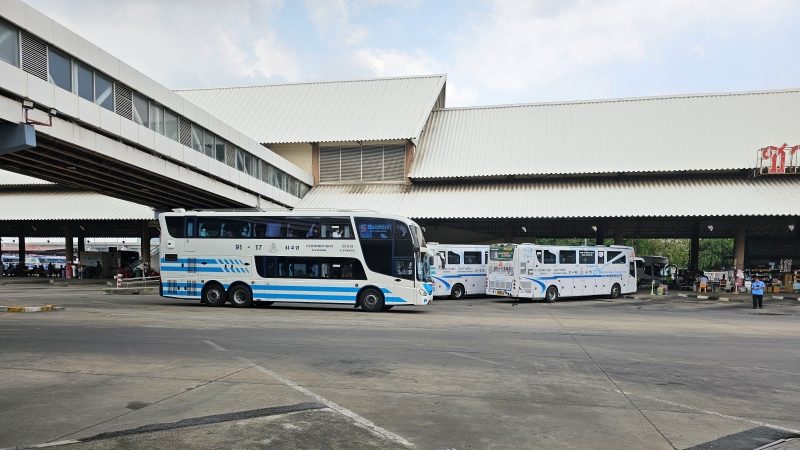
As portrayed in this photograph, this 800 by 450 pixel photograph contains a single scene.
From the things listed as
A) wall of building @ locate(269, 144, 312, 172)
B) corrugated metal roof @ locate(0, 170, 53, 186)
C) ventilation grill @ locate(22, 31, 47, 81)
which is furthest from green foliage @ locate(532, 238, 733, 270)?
ventilation grill @ locate(22, 31, 47, 81)

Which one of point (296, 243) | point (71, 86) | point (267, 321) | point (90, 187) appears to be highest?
point (71, 86)

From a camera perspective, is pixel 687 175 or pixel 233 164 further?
pixel 687 175

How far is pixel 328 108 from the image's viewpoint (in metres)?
40.3

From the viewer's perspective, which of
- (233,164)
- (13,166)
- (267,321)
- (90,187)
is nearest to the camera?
(267,321)

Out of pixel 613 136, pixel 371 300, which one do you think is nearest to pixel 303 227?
pixel 371 300

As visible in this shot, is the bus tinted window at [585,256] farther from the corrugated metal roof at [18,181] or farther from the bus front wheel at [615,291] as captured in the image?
the corrugated metal roof at [18,181]

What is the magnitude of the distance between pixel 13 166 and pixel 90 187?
4.63m

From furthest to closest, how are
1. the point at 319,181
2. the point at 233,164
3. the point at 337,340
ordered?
the point at 319,181
the point at 233,164
the point at 337,340

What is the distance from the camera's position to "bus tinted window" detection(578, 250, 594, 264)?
2717cm

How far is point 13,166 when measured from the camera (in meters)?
18.6

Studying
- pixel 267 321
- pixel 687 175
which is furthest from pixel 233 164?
pixel 687 175

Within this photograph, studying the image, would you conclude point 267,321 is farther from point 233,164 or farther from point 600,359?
point 233,164

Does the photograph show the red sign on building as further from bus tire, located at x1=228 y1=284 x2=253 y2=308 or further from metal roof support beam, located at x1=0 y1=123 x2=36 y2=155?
metal roof support beam, located at x1=0 y1=123 x2=36 y2=155

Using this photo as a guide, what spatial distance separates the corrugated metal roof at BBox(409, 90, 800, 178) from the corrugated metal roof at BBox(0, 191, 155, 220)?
19111mm
